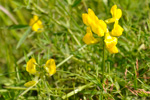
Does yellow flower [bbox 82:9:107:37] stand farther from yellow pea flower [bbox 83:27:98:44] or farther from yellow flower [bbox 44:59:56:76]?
yellow flower [bbox 44:59:56:76]

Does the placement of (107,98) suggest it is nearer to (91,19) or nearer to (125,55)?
(125,55)

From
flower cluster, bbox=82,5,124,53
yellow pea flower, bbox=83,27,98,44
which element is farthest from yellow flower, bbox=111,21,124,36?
yellow pea flower, bbox=83,27,98,44

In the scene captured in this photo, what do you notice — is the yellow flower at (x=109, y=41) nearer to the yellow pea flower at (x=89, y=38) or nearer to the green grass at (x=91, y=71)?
the yellow pea flower at (x=89, y=38)

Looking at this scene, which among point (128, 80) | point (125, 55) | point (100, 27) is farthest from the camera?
point (125, 55)

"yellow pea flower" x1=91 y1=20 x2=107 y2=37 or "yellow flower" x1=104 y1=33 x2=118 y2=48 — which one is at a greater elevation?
"yellow pea flower" x1=91 y1=20 x2=107 y2=37

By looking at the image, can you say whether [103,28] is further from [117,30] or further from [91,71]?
[91,71]

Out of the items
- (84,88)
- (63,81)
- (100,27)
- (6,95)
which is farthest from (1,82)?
(100,27)

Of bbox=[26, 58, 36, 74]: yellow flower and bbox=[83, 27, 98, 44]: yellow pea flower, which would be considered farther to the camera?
bbox=[26, 58, 36, 74]: yellow flower

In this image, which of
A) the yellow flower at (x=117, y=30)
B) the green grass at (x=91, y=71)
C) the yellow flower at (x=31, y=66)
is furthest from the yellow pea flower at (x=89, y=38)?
the yellow flower at (x=31, y=66)

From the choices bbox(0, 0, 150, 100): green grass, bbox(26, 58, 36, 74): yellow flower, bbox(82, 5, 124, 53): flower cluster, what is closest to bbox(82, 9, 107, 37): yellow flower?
bbox(82, 5, 124, 53): flower cluster

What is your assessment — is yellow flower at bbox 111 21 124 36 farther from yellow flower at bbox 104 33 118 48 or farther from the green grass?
the green grass

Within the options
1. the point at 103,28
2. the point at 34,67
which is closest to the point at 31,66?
the point at 34,67
